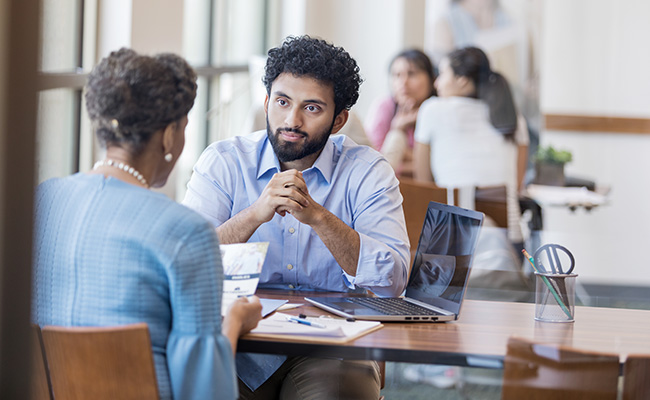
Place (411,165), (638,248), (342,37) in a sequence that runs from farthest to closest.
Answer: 1. (342,37)
2. (638,248)
3. (411,165)

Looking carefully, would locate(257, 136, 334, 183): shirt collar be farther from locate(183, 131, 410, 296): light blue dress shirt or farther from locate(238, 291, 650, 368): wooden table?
locate(238, 291, 650, 368): wooden table

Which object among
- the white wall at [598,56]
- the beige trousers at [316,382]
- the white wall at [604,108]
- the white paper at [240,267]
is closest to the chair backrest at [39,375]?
the white paper at [240,267]

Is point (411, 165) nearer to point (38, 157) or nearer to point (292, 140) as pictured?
point (292, 140)

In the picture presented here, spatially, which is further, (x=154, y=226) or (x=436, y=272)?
(x=436, y=272)

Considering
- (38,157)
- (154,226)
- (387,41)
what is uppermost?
(387,41)

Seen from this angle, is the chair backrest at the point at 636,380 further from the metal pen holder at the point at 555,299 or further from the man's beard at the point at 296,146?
the man's beard at the point at 296,146

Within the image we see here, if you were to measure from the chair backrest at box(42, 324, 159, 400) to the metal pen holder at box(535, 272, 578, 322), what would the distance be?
833 mm

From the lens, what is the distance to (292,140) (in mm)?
2014

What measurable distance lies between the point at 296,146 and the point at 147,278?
2.68 ft

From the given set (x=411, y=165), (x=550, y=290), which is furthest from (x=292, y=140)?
(x=411, y=165)

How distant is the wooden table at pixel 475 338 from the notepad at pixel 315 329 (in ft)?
0.05

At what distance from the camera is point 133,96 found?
135 cm

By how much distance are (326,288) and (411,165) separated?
2.52 m

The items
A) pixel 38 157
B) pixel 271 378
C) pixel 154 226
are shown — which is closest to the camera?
pixel 38 157
